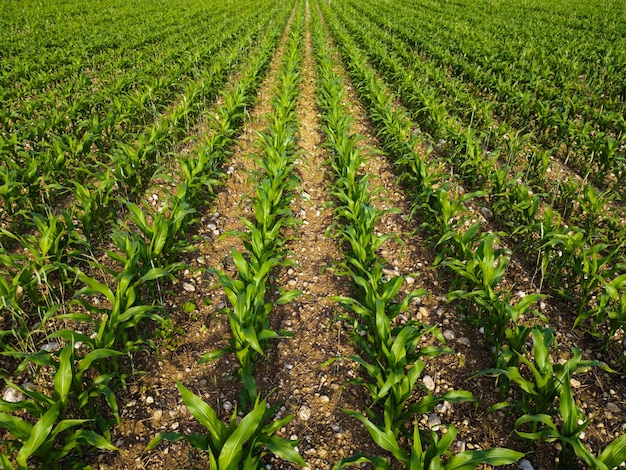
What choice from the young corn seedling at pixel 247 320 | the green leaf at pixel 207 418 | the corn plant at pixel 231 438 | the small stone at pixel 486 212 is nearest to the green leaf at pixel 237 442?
the corn plant at pixel 231 438

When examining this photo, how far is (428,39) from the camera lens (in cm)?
1241

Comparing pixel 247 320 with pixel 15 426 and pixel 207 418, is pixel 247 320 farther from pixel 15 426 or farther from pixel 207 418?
pixel 15 426

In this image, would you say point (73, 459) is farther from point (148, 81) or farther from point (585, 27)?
point (585, 27)

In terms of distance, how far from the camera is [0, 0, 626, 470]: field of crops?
2.17 meters

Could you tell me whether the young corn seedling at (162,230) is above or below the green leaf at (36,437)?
above

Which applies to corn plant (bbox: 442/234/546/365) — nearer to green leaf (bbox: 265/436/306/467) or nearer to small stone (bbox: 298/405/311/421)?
small stone (bbox: 298/405/311/421)

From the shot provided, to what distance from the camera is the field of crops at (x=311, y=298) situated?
217 centimetres

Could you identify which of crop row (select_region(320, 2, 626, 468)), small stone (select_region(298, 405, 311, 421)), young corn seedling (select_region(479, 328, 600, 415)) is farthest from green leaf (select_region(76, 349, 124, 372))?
young corn seedling (select_region(479, 328, 600, 415))

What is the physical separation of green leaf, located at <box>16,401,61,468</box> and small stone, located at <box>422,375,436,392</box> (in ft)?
7.68

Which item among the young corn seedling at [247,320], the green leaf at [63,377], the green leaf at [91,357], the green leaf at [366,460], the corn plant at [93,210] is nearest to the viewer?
the green leaf at [366,460]

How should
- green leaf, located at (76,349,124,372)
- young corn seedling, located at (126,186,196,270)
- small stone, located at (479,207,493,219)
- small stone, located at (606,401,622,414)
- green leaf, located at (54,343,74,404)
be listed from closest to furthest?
green leaf, located at (54,343,74,404) → green leaf, located at (76,349,124,372) → small stone, located at (606,401,622,414) → young corn seedling, located at (126,186,196,270) → small stone, located at (479,207,493,219)

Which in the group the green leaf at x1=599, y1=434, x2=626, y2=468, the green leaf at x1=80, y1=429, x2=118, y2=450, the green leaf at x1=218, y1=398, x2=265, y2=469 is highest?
the green leaf at x1=218, y1=398, x2=265, y2=469

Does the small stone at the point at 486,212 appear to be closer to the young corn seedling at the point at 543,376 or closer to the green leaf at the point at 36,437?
the young corn seedling at the point at 543,376

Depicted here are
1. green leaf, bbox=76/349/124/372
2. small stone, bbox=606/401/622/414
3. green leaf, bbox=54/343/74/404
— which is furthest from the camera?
small stone, bbox=606/401/622/414
